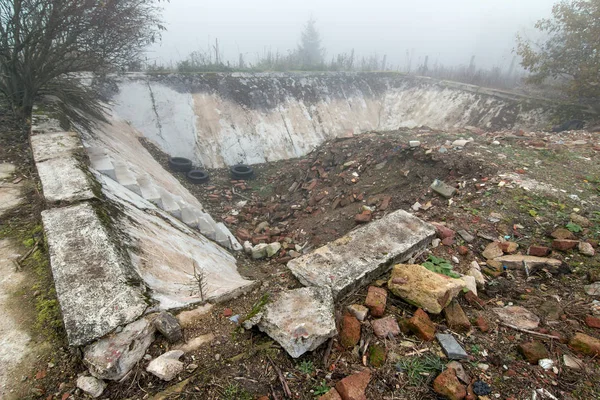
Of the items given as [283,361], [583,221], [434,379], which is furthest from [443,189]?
[283,361]

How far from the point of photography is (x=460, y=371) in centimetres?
199

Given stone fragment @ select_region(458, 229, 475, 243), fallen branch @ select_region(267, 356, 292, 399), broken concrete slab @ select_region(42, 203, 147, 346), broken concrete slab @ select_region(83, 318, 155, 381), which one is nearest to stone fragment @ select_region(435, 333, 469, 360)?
fallen branch @ select_region(267, 356, 292, 399)

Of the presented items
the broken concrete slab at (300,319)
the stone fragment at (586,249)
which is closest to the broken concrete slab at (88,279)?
the broken concrete slab at (300,319)

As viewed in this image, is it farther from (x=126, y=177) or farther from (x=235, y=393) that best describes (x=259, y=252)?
(x=235, y=393)

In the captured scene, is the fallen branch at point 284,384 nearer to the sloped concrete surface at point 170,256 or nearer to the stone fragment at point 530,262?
the sloped concrete surface at point 170,256

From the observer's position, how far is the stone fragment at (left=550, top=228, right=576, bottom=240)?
352cm

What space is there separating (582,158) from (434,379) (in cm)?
642

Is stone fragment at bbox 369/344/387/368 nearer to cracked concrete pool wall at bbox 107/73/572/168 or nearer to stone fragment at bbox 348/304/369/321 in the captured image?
stone fragment at bbox 348/304/369/321

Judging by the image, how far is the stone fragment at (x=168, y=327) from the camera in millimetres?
2025

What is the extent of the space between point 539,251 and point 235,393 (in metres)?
3.48

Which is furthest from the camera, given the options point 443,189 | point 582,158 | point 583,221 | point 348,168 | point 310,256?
point 348,168

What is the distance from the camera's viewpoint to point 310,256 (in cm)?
304

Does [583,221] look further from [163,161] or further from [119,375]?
[163,161]

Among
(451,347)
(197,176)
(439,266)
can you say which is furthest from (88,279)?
(197,176)
